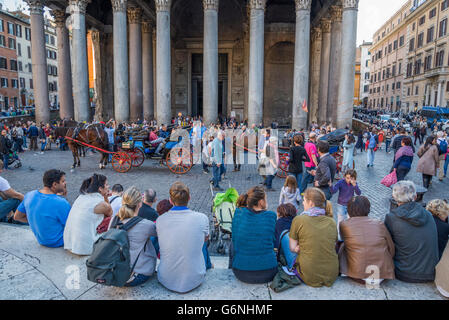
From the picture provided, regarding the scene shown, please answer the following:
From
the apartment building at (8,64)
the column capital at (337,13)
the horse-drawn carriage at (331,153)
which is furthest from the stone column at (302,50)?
the apartment building at (8,64)

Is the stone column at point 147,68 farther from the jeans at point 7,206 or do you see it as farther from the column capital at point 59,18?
the jeans at point 7,206

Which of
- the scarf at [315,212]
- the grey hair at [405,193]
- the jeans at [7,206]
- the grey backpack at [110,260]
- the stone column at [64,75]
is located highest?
the stone column at [64,75]

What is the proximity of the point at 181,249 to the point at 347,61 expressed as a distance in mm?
17894

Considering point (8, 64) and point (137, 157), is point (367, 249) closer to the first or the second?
point (137, 157)

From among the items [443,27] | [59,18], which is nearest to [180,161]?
[59,18]

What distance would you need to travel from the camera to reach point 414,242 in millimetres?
3277

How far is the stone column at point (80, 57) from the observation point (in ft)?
61.5

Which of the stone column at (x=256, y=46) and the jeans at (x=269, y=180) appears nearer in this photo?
the jeans at (x=269, y=180)

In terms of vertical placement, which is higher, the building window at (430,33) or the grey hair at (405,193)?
the building window at (430,33)

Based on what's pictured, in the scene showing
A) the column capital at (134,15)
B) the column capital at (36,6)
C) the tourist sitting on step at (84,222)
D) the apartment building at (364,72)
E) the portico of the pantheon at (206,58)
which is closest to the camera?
the tourist sitting on step at (84,222)

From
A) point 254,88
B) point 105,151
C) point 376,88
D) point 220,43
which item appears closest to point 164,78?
point 254,88

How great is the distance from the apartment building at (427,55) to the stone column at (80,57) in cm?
3966

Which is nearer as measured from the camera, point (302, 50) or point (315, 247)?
point (315, 247)

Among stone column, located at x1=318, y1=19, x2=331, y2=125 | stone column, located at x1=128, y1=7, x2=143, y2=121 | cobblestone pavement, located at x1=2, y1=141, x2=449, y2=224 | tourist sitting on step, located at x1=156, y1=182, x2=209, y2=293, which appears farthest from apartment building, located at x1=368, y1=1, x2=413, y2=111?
tourist sitting on step, located at x1=156, y1=182, x2=209, y2=293
